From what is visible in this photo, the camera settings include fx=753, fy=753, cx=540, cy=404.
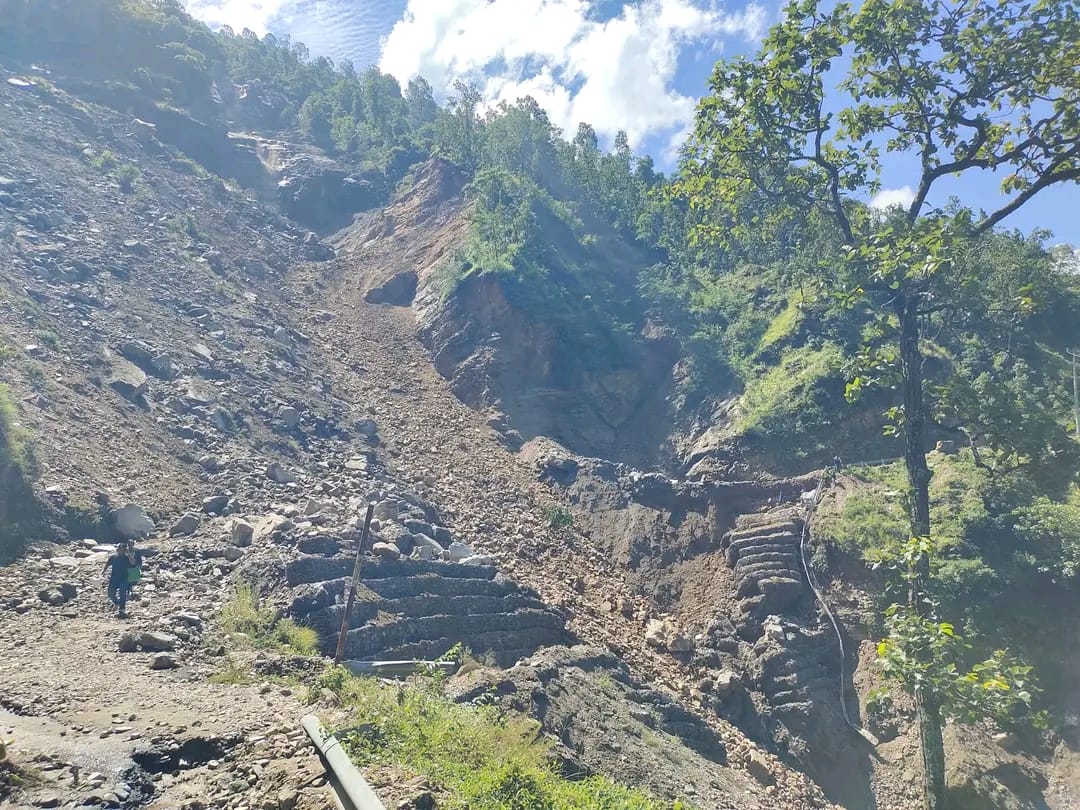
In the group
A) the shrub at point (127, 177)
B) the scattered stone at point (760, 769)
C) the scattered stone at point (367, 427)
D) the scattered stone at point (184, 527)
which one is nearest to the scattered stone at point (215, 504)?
the scattered stone at point (184, 527)

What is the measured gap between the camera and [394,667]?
10422 mm

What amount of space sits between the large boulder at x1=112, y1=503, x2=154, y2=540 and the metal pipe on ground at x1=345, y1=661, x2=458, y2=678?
538 centimetres

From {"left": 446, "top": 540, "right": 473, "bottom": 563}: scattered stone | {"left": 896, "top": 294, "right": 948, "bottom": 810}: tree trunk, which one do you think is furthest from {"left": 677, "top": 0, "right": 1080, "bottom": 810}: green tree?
{"left": 446, "top": 540, "right": 473, "bottom": 563}: scattered stone

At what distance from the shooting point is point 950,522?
1491cm

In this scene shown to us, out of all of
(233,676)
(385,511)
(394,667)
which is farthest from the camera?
(385,511)

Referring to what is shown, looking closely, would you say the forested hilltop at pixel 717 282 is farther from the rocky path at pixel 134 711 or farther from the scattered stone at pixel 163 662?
the scattered stone at pixel 163 662

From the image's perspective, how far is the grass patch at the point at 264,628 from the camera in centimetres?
974

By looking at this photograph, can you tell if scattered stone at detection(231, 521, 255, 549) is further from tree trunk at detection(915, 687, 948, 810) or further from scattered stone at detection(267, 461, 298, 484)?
tree trunk at detection(915, 687, 948, 810)

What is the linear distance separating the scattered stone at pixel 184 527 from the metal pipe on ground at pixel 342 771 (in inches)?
358

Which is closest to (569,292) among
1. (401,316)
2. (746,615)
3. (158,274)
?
(401,316)

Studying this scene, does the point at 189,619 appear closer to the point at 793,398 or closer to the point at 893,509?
the point at 893,509

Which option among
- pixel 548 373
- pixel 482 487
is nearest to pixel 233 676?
pixel 482 487

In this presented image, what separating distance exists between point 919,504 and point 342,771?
4054mm

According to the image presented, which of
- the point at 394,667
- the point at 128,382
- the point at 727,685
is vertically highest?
the point at 128,382
